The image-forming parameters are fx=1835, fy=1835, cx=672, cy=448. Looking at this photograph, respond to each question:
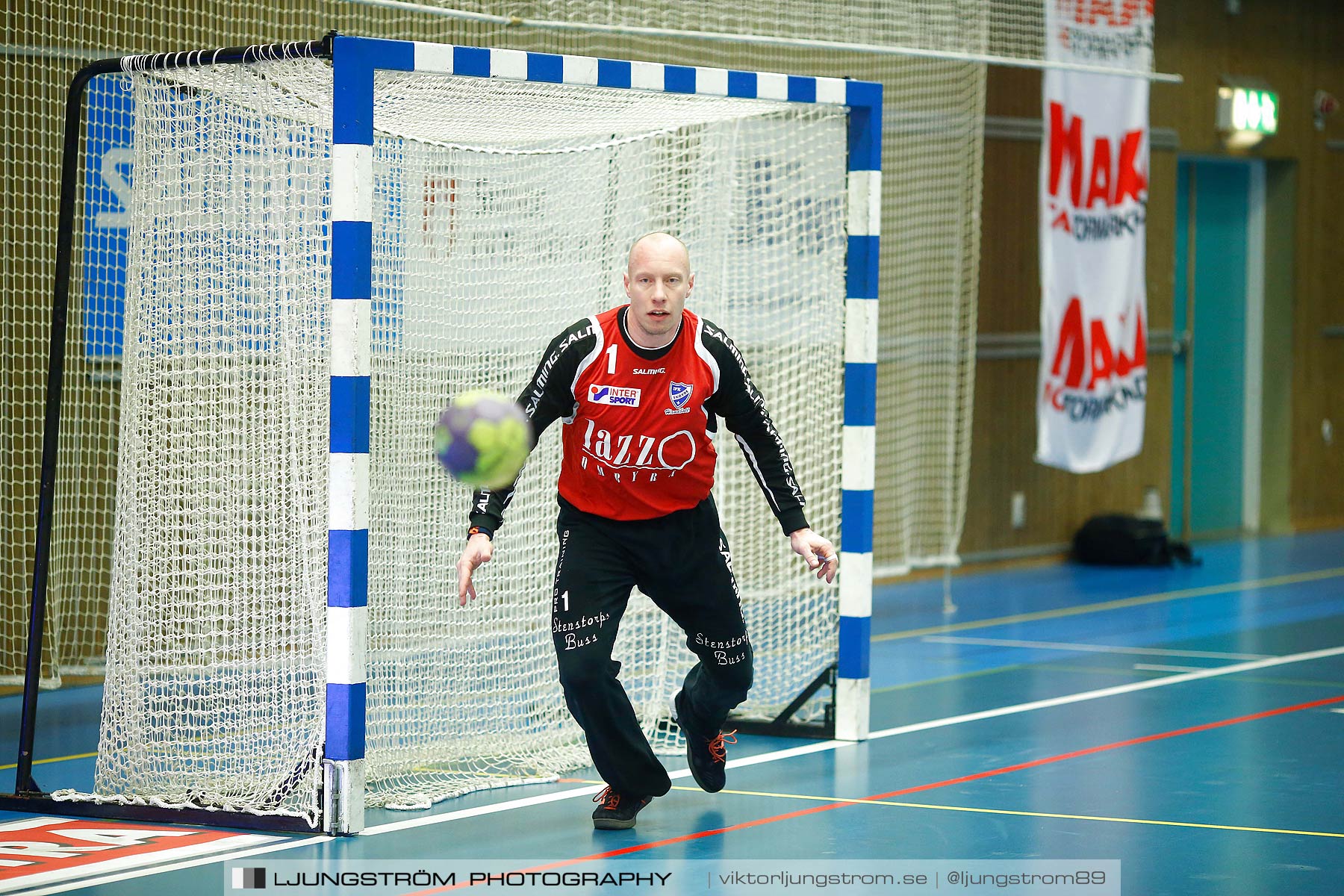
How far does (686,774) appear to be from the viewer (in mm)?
6996

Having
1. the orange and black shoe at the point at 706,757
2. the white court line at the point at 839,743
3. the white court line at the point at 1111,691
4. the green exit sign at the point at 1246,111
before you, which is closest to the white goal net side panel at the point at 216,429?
the white court line at the point at 839,743

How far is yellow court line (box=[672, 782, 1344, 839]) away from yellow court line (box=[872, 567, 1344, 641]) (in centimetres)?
422

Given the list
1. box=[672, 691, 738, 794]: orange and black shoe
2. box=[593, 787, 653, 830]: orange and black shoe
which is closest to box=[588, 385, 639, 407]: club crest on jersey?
box=[672, 691, 738, 794]: orange and black shoe

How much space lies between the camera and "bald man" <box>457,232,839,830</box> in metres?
5.78

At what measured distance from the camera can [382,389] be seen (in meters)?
7.04

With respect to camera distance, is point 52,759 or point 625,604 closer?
point 625,604

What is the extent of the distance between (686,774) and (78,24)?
4736mm

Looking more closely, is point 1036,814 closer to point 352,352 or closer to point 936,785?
point 936,785

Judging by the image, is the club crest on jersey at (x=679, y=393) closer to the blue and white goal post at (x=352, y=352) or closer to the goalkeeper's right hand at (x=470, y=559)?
the goalkeeper's right hand at (x=470, y=559)

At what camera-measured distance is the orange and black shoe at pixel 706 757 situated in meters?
6.23

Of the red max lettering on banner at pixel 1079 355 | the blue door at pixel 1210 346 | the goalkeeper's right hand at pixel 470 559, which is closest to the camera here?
the goalkeeper's right hand at pixel 470 559

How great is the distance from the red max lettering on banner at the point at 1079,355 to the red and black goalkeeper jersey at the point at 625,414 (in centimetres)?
705

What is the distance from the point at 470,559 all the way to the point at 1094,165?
799 centimetres

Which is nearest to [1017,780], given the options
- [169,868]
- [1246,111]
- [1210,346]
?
[169,868]
